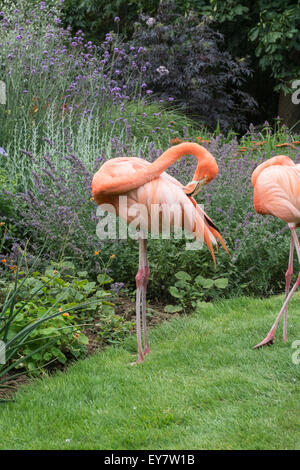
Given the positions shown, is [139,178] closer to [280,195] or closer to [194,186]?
[194,186]

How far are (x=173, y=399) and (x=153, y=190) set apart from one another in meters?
1.12

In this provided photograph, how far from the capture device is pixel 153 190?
123 inches

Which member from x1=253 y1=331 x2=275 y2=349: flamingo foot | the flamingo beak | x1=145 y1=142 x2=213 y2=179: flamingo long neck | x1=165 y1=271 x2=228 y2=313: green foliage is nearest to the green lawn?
x1=253 y1=331 x2=275 y2=349: flamingo foot

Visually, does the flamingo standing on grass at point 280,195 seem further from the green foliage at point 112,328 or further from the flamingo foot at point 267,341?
the green foliage at point 112,328

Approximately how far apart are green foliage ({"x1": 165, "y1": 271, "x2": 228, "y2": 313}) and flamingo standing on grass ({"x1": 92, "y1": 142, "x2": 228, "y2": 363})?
3.36 feet

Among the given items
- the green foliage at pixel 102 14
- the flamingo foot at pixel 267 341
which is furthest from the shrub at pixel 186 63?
the flamingo foot at pixel 267 341

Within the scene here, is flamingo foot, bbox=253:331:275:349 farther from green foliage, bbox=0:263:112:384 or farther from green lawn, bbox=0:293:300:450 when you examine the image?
green foliage, bbox=0:263:112:384

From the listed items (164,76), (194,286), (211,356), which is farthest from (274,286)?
(164,76)

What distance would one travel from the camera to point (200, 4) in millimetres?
10828

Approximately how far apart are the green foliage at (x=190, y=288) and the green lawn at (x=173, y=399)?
54 centimetres

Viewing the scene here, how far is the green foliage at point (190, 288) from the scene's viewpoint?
4277 mm

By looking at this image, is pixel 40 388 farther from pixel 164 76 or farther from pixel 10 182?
pixel 164 76

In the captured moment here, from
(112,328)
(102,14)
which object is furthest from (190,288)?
(102,14)
